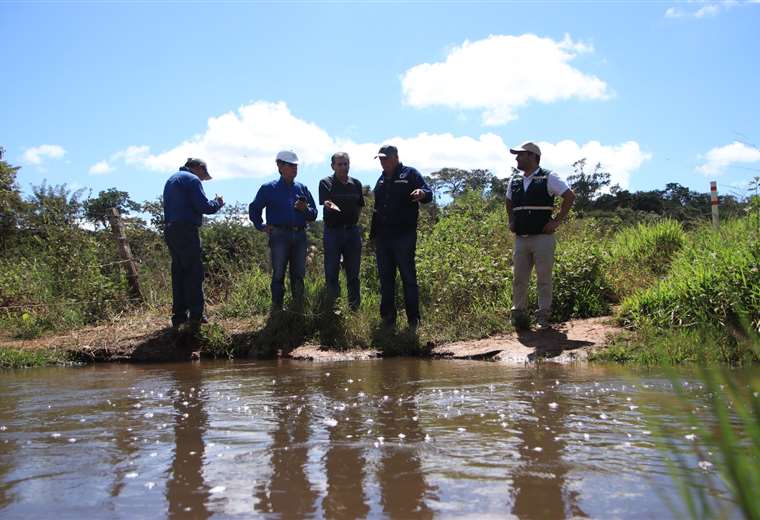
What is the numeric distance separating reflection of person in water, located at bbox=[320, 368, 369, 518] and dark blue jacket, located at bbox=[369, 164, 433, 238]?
3299 mm

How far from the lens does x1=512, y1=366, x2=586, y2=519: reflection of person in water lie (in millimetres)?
1983

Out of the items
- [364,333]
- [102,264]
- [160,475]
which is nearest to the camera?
[160,475]

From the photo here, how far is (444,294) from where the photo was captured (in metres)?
7.20

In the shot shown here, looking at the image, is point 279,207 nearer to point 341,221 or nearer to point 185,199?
point 341,221

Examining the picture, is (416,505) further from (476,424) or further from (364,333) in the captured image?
(364,333)

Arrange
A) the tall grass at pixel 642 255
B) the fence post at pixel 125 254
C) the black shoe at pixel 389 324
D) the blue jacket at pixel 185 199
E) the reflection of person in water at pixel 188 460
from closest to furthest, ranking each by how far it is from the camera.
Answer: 1. the reflection of person in water at pixel 188 460
2. the black shoe at pixel 389 324
3. the blue jacket at pixel 185 199
4. the tall grass at pixel 642 255
5. the fence post at pixel 125 254

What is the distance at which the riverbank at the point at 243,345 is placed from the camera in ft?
18.8

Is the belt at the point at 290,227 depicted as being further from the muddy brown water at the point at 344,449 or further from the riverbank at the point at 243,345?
the muddy brown water at the point at 344,449

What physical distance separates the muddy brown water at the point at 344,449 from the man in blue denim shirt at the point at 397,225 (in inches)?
82.6

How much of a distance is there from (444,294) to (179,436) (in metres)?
4.51

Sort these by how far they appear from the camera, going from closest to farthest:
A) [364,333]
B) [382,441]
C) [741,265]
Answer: [382,441], [741,265], [364,333]

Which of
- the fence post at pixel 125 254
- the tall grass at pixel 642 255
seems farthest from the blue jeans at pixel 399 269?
the fence post at pixel 125 254

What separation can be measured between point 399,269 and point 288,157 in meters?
1.72

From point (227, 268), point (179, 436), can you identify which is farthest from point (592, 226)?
point (179, 436)
